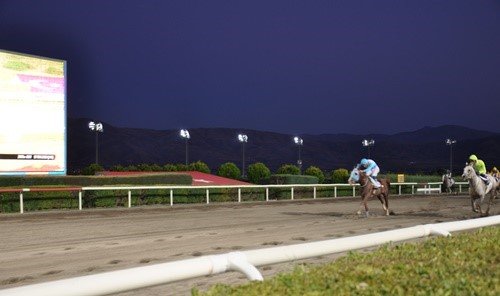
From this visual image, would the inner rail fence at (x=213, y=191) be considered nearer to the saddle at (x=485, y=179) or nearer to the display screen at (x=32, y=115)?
the display screen at (x=32, y=115)

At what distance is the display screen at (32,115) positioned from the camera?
2133cm

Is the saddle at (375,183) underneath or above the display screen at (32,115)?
underneath

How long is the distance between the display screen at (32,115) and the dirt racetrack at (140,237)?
2.66m

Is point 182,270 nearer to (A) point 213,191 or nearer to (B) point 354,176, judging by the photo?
(B) point 354,176

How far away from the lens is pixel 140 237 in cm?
1290

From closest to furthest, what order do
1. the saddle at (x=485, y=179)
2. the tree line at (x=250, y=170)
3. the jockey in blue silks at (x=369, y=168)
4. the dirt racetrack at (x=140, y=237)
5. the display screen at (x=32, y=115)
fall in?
the dirt racetrack at (x=140, y=237), the saddle at (x=485, y=179), the jockey in blue silks at (x=369, y=168), the display screen at (x=32, y=115), the tree line at (x=250, y=170)

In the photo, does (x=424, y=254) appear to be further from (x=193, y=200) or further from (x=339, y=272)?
(x=193, y=200)

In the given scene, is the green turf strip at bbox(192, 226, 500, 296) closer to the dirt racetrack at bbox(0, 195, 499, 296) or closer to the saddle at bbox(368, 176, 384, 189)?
the dirt racetrack at bbox(0, 195, 499, 296)

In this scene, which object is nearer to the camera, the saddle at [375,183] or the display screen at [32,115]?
the saddle at [375,183]

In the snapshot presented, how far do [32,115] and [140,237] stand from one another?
10.7 metres

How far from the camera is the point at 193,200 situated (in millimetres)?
27016

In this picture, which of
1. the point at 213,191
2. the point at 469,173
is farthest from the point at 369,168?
the point at 213,191

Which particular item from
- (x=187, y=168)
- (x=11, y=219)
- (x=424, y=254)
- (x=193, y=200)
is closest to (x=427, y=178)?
(x=187, y=168)

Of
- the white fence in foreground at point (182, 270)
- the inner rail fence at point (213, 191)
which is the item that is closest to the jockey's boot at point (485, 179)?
the inner rail fence at point (213, 191)
